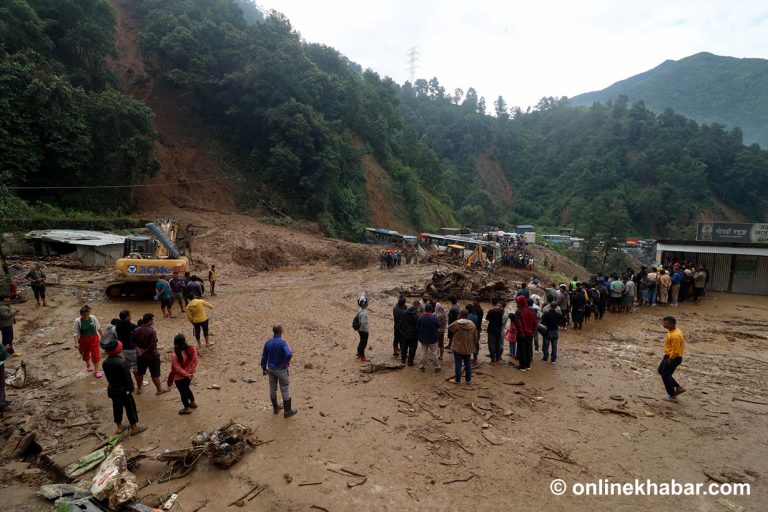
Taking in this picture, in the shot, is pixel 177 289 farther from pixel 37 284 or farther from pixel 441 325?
pixel 441 325

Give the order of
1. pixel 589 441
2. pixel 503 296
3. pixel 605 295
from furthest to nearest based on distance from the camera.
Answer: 1. pixel 503 296
2. pixel 605 295
3. pixel 589 441

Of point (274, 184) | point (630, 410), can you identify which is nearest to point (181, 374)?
point (630, 410)

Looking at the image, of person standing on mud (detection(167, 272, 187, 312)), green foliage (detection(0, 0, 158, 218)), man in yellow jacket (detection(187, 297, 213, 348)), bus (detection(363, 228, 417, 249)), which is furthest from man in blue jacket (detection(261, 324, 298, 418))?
bus (detection(363, 228, 417, 249))

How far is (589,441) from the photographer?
6324mm

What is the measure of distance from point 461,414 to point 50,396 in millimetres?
8013

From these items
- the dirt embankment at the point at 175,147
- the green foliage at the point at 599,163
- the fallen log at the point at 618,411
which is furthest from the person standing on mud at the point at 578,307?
the green foliage at the point at 599,163

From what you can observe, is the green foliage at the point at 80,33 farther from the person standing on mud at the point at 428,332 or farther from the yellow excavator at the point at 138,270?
the person standing on mud at the point at 428,332

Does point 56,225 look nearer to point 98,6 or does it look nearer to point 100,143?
point 100,143

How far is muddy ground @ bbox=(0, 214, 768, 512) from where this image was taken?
5168mm

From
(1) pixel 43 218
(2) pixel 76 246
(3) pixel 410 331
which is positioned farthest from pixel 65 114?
(3) pixel 410 331

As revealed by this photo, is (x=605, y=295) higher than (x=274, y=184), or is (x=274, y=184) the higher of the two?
(x=274, y=184)

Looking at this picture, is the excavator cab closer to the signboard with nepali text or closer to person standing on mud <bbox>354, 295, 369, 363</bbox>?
person standing on mud <bbox>354, 295, 369, 363</bbox>

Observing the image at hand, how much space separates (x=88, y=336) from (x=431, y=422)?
7.29 m

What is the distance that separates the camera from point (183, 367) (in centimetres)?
663
